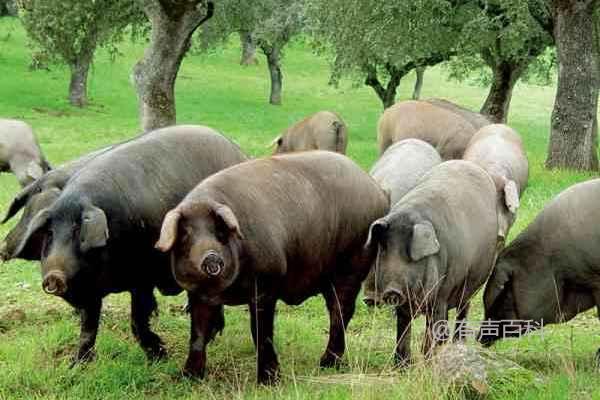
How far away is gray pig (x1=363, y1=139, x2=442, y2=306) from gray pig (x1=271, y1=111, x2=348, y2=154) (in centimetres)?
739

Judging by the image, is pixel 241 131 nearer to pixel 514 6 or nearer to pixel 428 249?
pixel 514 6

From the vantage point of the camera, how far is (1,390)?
6027 mm

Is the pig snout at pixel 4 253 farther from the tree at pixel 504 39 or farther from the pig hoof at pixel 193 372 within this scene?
the tree at pixel 504 39

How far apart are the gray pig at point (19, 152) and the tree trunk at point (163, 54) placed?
7.18 feet

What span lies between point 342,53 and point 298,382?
19994 mm

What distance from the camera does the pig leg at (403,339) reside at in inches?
253

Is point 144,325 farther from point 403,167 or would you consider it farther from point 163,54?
point 163,54

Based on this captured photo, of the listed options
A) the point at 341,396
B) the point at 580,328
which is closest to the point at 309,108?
the point at 580,328

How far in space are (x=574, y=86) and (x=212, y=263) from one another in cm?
1354

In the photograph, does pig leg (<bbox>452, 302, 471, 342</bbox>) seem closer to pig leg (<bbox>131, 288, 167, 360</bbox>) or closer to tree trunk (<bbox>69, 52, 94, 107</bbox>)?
pig leg (<bbox>131, 288, 167, 360</bbox>)

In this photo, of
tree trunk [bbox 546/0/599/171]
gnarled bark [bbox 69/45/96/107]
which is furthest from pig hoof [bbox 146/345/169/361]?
gnarled bark [bbox 69/45/96/107]

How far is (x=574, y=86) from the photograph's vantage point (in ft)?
56.8

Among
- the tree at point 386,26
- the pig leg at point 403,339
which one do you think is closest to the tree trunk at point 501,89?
the tree at point 386,26

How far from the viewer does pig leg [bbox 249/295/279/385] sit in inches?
241
